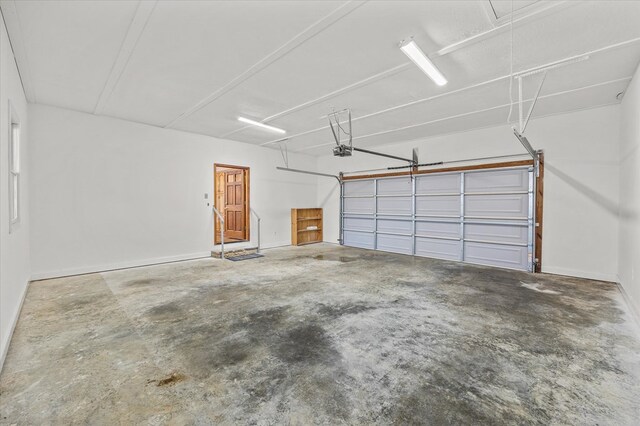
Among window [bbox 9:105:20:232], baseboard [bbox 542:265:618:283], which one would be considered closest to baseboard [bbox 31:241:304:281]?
window [bbox 9:105:20:232]

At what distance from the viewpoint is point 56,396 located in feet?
6.25

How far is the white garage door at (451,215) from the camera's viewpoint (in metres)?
5.86

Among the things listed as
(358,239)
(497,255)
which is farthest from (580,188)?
(358,239)

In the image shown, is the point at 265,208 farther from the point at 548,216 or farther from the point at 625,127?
the point at 625,127

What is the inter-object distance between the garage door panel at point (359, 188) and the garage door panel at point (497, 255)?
303 centimetres

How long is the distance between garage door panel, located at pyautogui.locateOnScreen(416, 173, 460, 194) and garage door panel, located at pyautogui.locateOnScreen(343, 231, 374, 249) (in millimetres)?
2053

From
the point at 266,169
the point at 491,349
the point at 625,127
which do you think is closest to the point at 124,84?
the point at 266,169

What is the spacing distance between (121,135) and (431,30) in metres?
5.83

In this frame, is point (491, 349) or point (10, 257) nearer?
point (491, 349)

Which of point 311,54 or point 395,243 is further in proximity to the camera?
point 395,243

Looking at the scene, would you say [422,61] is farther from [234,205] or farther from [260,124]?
[234,205]

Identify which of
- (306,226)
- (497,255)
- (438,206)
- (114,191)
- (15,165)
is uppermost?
(15,165)

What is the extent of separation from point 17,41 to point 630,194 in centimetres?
773

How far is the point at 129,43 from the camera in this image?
3.01 m
